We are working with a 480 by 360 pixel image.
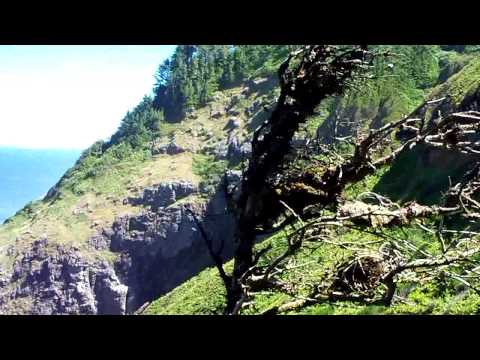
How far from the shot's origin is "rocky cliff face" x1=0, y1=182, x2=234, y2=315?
62.5 m

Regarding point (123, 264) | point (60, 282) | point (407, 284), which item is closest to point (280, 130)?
point (407, 284)

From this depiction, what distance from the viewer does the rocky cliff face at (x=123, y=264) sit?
62.5 metres

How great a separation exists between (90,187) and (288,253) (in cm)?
7300

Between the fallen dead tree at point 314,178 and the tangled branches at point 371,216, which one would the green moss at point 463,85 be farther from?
the tangled branches at point 371,216

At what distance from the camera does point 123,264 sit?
217 feet

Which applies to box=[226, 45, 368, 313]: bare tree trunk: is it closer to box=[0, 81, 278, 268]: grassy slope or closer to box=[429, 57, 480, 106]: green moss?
box=[429, 57, 480, 106]: green moss

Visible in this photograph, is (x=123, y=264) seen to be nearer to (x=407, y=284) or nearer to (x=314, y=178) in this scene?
(x=407, y=284)

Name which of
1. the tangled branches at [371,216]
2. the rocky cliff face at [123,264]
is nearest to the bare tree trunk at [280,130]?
the tangled branches at [371,216]

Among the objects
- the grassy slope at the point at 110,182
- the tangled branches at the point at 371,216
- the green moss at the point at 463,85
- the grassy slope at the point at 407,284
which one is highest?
the green moss at the point at 463,85
